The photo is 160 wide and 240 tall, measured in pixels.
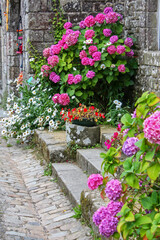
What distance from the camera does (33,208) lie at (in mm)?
4668

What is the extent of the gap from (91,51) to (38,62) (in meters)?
1.48

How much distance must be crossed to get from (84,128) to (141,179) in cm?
328

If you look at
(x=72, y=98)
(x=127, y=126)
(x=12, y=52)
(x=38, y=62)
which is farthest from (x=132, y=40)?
(x=12, y=52)

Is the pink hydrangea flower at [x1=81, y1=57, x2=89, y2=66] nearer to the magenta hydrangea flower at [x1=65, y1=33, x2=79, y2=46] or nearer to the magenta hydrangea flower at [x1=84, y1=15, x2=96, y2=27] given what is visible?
the magenta hydrangea flower at [x1=65, y1=33, x2=79, y2=46]

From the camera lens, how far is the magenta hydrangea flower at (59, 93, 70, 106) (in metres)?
7.09

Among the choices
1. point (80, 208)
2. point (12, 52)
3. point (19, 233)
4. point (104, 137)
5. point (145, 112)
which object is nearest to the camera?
point (145, 112)

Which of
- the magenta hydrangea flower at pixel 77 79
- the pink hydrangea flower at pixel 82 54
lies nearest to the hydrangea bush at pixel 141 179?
the magenta hydrangea flower at pixel 77 79

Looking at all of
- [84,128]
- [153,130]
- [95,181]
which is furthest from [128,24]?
[153,130]

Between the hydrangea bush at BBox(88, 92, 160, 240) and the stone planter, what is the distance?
2999mm

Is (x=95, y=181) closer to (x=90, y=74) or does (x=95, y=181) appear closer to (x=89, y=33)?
(x=90, y=74)

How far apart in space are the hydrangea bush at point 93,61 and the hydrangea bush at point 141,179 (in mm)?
4440

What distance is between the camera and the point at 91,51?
7121 mm

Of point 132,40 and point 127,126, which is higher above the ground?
point 132,40

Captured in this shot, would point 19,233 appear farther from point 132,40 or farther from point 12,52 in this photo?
point 12,52
